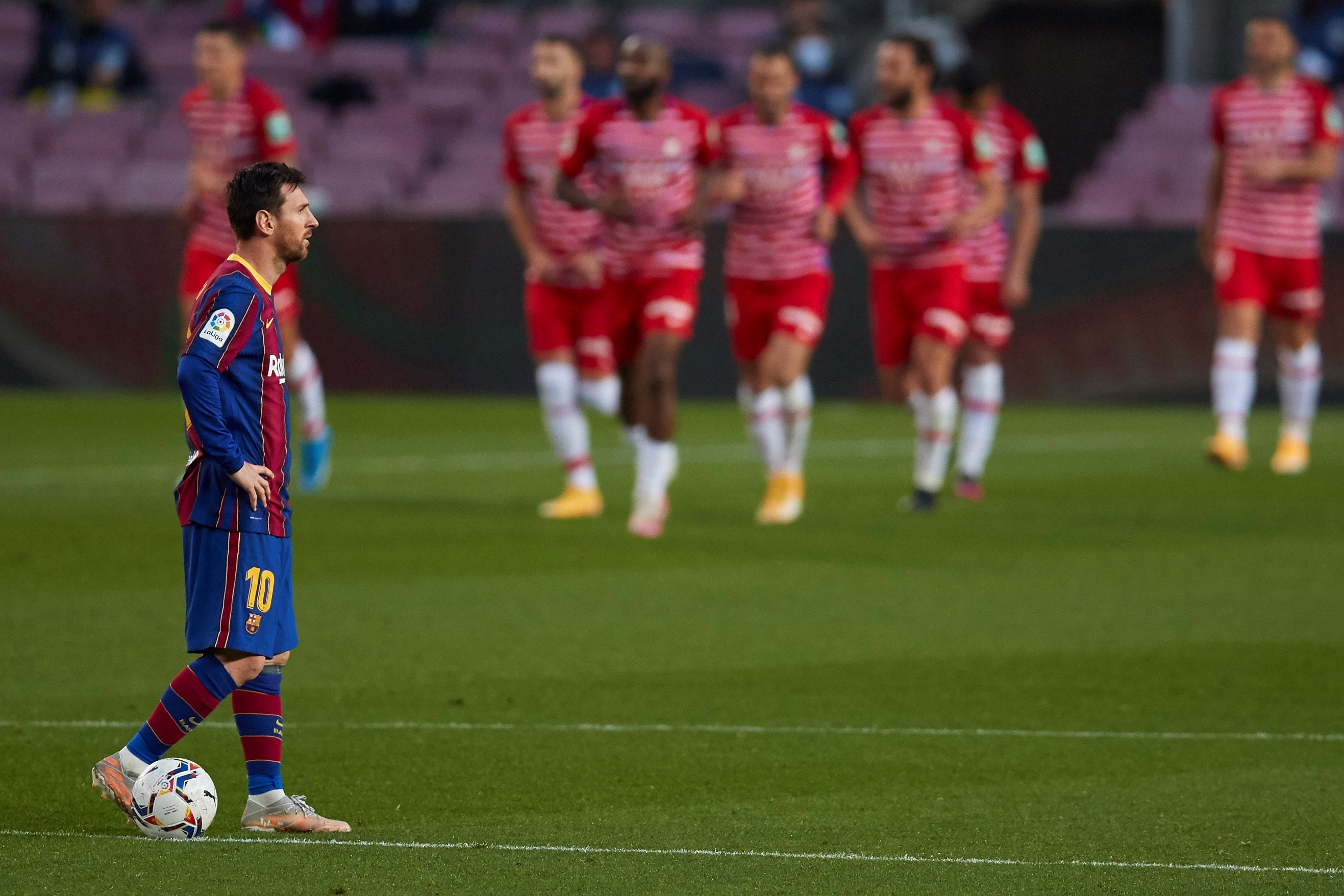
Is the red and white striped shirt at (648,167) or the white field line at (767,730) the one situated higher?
the red and white striped shirt at (648,167)

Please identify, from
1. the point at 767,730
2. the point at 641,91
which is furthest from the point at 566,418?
the point at 767,730

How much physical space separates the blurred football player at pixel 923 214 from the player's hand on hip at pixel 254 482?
7068 millimetres

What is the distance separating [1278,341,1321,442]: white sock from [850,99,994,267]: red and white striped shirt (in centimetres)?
296

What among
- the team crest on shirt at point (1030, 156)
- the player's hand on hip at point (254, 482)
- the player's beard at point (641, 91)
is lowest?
the team crest on shirt at point (1030, 156)

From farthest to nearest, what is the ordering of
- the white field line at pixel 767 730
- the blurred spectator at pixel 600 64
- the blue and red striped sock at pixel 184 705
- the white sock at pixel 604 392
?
1. the blurred spectator at pixel 600 64
2. the white sock at pixel 604 392
3. the white field line at pixel 767 730
4. the blue and red striped sock at pixel 184 705

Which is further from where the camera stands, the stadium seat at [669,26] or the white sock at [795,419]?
the stadium seat at [669,26]

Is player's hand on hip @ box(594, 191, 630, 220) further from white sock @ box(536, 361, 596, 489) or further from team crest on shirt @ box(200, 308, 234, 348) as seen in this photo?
team crest on shirt @ box(200, 308, 234, 348)

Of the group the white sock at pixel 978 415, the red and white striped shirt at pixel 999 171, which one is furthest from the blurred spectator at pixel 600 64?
the white sock at pixel 978 415

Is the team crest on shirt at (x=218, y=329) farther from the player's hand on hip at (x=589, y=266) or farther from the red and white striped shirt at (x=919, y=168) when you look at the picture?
the red and white striped shirt at (x=919, y=168)

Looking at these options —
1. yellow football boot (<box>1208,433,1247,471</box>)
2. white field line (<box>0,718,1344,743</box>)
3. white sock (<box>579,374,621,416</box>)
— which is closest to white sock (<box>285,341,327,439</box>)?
white sock (<box>579,374,621,416</box>)

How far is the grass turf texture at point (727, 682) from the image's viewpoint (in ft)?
15.2

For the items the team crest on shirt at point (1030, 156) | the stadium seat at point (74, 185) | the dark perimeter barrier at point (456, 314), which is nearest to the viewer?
the team crest on shirt at point (1030, 156)

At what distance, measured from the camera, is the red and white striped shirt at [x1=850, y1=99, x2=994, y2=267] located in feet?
37.4

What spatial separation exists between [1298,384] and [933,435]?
3176 mm
